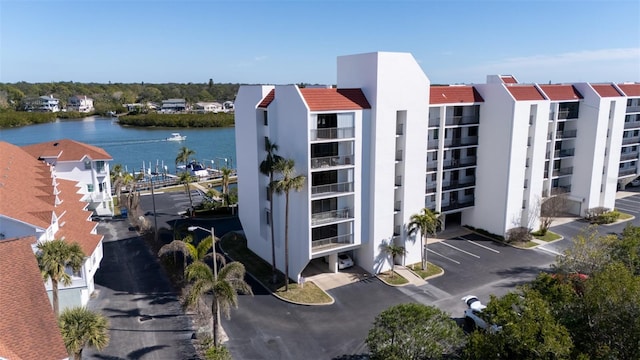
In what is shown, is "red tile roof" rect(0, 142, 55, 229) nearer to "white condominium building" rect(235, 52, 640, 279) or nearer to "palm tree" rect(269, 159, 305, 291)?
"palm tree" rect(269, 159, 305, 291)

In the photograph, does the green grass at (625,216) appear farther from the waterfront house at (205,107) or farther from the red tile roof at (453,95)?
the waterfront house at (205,107)

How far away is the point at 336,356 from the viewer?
86.6 feet

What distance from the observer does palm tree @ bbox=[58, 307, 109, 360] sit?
66.0ft

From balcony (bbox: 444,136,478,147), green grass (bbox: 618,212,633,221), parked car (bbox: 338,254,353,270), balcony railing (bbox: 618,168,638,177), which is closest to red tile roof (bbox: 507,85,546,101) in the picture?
balcony (bbox: 444,136,478,147)

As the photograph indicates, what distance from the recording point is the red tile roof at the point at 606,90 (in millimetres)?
50162

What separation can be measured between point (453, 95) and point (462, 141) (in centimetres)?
506

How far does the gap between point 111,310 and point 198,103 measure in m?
177

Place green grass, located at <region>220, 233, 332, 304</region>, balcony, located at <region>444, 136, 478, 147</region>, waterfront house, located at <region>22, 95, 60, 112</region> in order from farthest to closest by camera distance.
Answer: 1. waterfront house, located at <region>22, 95, 60, 112</region>
2. balcony, located at <region>444, 136, 478, 147</region>
3. green grass, located at <region>220, 233, 332, 304</region>

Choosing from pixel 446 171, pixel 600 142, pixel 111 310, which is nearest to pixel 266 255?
pixel 111 310

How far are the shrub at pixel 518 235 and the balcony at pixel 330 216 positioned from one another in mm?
18806

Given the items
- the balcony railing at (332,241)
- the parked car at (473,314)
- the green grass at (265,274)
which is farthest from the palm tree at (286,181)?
the parked car at (473,314)

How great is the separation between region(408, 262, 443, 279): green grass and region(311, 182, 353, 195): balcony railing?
9423 mm

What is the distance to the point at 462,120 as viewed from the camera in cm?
4441

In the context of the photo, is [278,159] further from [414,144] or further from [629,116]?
[629,116]
